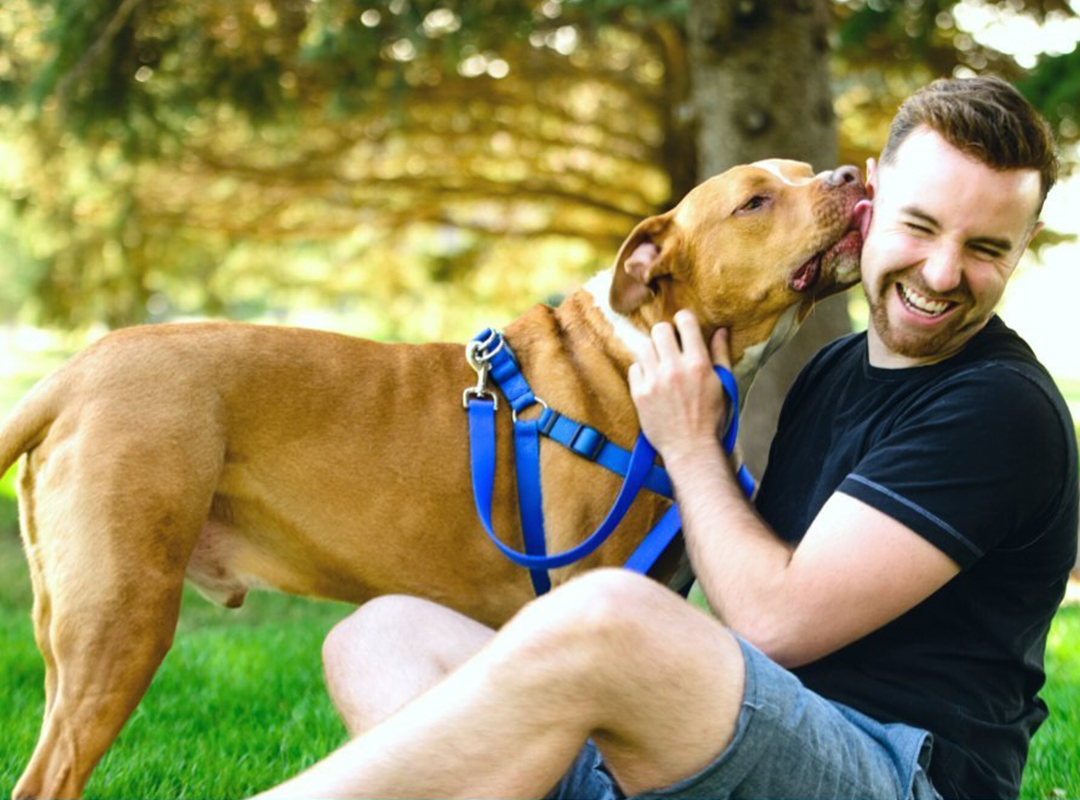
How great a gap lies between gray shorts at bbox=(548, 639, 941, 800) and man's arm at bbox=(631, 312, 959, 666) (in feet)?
0.61

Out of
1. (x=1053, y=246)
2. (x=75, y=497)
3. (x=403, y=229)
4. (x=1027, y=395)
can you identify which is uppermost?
(x=1027, y=395)

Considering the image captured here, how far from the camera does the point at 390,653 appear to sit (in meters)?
3.07

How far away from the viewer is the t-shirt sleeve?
2537 mm

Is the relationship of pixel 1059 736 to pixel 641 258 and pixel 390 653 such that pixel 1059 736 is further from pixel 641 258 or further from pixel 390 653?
pixel 390 653

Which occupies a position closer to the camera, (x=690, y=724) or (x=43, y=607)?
A: (x=690, y=724)

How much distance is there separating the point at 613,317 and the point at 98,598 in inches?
67.6

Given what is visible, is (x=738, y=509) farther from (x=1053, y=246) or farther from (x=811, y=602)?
(x=1053, y=246)

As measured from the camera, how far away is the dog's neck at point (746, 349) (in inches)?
150

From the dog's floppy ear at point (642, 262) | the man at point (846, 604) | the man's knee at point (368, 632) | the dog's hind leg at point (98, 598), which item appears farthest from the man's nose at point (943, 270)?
the dog's hind leg at point (98, 598)

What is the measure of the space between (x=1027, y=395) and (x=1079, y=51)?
5.00 m

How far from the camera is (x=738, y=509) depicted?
284 cm

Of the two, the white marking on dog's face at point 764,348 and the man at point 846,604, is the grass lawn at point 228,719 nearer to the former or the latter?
the man at point 846,604

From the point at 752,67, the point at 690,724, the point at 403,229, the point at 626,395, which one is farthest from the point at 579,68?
the point at 690,724

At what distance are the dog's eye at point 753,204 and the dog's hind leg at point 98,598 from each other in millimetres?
1818
